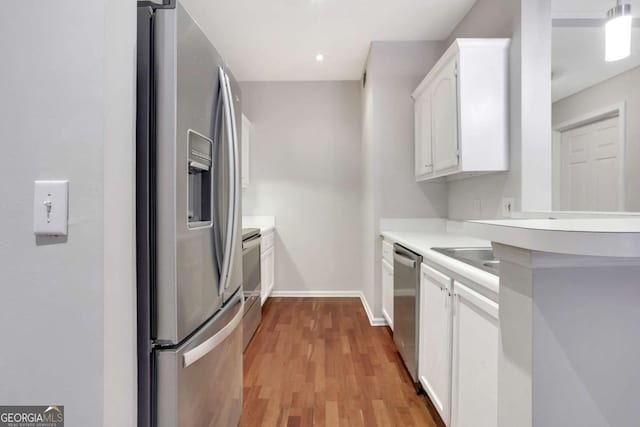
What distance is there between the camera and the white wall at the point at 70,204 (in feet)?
2.45

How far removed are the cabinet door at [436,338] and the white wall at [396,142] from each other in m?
1.34

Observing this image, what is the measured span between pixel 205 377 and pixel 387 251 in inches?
80.0

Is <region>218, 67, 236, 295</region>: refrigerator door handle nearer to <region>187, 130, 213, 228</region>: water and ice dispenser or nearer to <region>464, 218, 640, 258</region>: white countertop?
<region>187, 130, 213, 228</region>: water and ice dispenser

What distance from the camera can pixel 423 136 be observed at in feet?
9.34

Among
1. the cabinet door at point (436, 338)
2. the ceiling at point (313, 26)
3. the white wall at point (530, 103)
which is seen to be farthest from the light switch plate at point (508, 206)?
the ceiling at point (313, 26)

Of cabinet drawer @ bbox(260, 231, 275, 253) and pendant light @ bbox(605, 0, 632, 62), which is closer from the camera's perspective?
pendant light @ bbox(605, 0, 632, 62)

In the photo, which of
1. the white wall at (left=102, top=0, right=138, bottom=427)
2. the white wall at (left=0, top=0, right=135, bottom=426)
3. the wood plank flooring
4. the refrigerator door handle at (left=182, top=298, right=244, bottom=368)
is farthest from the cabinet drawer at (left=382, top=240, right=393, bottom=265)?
the white wall at (left=0, top=0, right=135, bottom=426)

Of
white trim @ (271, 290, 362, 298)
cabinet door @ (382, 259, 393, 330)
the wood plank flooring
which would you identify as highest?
cabinet door @ (382, 259, 393, 330)

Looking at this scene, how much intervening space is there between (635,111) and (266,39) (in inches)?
110

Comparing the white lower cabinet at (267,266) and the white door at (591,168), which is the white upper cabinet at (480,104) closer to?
the white door at (591,168)

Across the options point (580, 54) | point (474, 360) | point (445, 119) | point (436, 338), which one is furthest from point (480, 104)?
point (474, 360)

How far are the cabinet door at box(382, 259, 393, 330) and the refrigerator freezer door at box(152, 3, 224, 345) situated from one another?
1956 mm

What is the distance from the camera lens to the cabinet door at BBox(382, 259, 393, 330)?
2762 millimetres

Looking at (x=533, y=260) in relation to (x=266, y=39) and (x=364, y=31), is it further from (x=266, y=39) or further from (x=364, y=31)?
(x=266, y=39)
